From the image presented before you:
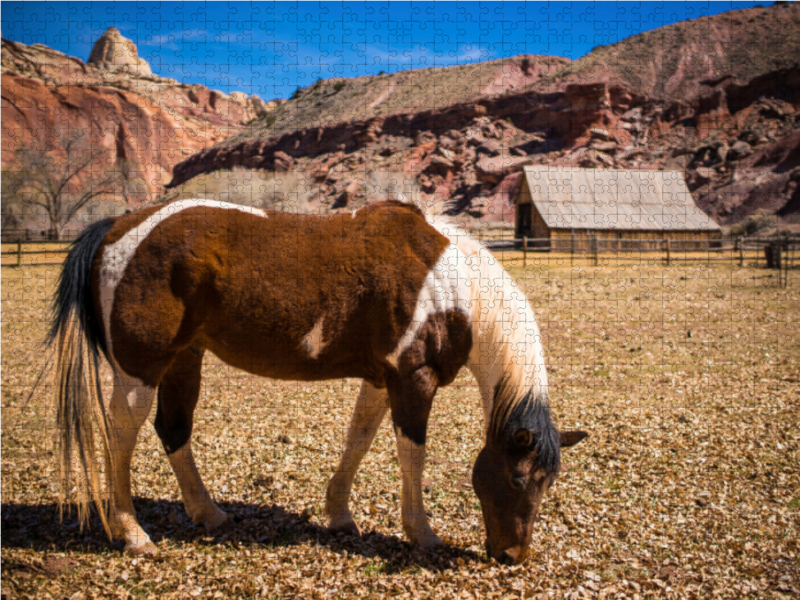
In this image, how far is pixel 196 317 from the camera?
10.4 feet

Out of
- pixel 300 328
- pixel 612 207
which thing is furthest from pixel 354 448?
pixel 612 207

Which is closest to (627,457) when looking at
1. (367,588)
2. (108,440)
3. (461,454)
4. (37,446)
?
(461,454)

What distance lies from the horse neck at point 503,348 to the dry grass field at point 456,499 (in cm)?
100

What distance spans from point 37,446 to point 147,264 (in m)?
3.06

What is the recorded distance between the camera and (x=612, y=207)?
95.6 ft

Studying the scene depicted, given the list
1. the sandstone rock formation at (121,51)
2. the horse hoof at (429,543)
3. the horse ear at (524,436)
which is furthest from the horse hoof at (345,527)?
the sandstone rock formation at (121,51)

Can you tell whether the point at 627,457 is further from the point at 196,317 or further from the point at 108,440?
the point at 108,440

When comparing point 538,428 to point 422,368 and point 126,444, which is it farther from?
point 126,444

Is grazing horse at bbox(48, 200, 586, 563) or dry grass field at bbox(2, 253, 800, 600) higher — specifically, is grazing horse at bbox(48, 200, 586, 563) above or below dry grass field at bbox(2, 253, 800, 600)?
above

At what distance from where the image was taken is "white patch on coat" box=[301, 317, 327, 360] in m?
3.16

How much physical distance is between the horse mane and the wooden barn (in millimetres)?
25315

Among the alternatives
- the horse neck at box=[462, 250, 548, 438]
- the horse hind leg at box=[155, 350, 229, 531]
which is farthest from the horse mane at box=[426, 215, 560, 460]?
the horse hind leg at box=[155, 350, 229, 531]

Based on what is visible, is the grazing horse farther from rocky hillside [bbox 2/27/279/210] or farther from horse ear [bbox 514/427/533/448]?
rocky hillside [bbox 2/27/279/210]

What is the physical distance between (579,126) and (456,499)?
62.8 meters
